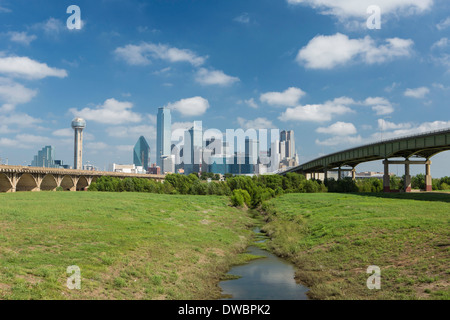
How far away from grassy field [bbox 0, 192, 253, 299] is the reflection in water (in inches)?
56.8

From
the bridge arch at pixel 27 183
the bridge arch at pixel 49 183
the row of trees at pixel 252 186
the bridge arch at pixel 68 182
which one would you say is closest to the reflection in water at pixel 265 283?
the row of trees at pixel 252 186

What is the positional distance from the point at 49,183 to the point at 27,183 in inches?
580

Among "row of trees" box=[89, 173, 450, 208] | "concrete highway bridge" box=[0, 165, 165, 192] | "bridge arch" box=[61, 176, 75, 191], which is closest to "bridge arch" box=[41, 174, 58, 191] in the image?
"concrete highway bridge" box=[0, 165, 165, 192]

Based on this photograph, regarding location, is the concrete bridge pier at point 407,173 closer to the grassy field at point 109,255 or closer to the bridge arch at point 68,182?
the grassy field at point 109,255

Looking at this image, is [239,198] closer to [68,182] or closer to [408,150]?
[408,150]

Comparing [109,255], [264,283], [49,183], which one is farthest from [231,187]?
[109,255]

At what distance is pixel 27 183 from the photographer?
11831 centimetres

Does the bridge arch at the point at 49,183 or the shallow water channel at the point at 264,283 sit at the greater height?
the bridge arch at the point at 49,183

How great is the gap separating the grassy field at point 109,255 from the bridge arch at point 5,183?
7213 cm

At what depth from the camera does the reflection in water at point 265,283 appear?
22755 millimetres

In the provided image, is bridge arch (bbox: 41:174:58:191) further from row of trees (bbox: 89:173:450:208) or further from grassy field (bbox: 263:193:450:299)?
grassy field (bbox: 263:193:450:299)

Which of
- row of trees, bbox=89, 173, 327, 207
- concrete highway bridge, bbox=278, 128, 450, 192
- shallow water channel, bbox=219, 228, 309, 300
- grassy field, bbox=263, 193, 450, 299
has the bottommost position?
shallow water channel, bbox=219, 228, 309, 300

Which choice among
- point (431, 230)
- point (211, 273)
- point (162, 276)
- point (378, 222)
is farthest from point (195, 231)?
point (431, 230)

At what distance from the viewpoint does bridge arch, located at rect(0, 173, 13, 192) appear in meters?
98.9
